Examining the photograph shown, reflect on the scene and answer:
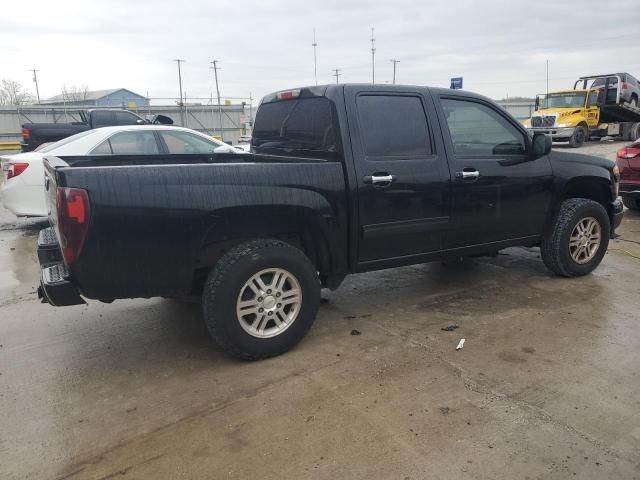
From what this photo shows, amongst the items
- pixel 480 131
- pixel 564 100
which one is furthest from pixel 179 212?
pixel 564 100

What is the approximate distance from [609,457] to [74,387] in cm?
312

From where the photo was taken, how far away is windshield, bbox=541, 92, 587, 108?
882 inches

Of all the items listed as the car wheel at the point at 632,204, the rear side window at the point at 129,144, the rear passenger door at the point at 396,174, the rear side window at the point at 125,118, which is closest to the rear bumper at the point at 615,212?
the rear passenger door at the point at 396,174

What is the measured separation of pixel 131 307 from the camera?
4805mm

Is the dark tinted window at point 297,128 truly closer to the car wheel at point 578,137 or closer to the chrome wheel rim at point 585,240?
the chrome wheel rim at point 585,240

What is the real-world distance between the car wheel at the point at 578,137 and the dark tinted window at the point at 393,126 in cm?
2001

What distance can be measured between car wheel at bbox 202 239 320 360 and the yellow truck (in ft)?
65.9

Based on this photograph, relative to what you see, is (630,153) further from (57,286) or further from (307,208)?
(57,286)

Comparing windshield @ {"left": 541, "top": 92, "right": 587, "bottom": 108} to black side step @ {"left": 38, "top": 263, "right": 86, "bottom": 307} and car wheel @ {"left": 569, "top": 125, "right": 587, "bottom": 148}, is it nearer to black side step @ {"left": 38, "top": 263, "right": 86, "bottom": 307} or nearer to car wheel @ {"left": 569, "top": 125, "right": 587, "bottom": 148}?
car wheel @ {"left": 569, "top": 125, "right": 587, "bottom": 148}

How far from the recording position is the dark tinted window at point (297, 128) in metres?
3.99

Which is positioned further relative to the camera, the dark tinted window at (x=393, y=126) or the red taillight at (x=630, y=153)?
the red taillight at (x=630, y=153)

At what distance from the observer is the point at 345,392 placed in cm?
323

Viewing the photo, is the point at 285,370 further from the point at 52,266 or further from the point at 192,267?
the point at 52,266

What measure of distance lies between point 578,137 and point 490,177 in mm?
19853
